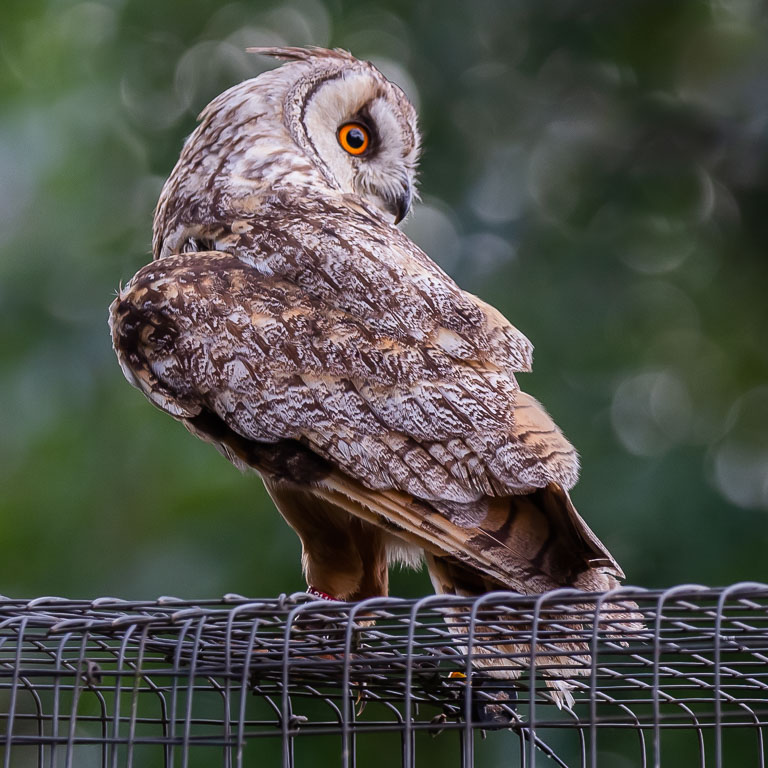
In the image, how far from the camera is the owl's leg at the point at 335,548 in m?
2.63

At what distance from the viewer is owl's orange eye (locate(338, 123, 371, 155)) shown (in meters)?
3.40

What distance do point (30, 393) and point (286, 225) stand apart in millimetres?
3100

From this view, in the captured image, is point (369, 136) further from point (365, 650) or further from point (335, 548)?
point (365, 650)

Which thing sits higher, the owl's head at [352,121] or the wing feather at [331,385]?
the owl's head at [352,121]

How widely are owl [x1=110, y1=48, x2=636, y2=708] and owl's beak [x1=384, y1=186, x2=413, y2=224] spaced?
0.53 metres

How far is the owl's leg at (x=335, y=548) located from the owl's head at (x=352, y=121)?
1.03 meters

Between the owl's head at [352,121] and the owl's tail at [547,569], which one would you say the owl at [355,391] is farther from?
the owl's head at [352,121]

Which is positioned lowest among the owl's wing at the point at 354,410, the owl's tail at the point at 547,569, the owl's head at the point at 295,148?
the owl's tail at the point at 547,569

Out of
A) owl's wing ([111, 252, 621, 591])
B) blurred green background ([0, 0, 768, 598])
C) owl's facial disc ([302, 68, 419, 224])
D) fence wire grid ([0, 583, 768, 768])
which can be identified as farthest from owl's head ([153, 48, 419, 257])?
blurred green background ([0, 0, 768, 598])

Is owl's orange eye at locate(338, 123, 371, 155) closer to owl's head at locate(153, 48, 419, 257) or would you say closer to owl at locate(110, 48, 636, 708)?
owl's head at locate(153, 48, 419, 257)

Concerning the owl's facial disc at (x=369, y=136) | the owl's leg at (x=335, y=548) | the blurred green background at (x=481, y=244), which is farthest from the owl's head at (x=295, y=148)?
the blurred green background at (x=481, y=244)

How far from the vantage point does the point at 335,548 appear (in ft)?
8.91

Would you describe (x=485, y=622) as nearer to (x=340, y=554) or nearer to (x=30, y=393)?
(x=340, y=554)

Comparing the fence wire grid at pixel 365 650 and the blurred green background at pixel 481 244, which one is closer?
the fence wire grid at pixel 365 650
